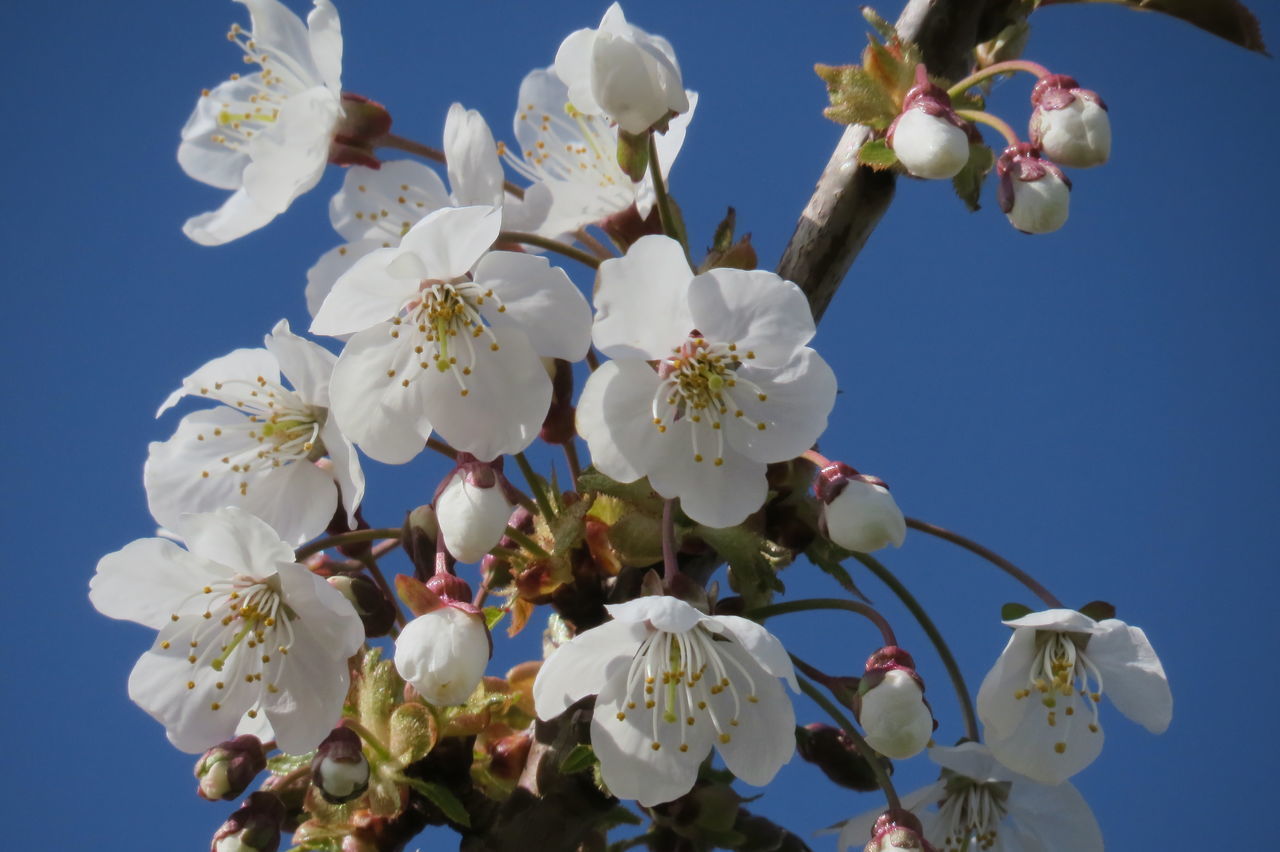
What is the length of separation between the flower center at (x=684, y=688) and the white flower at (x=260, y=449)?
0.29 metres

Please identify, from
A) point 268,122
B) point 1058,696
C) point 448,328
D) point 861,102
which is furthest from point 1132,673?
point 268,122

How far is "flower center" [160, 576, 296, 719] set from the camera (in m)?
1.03

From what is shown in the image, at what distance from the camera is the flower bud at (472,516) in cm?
97

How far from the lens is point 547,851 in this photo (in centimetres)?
105

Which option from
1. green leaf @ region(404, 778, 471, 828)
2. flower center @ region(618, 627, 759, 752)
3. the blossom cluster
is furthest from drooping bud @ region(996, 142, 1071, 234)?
green leaf @ region(404, 778, 471, 828)

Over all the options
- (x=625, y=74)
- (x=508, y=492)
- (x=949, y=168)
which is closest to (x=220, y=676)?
(x=508, y=492)

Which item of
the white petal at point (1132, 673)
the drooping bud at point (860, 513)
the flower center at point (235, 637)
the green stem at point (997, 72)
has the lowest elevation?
the flower center at point (235, 637)

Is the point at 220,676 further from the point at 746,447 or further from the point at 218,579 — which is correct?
the point at 746,447

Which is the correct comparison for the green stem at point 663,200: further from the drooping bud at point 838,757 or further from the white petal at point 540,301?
the drooping bud at point 838,757

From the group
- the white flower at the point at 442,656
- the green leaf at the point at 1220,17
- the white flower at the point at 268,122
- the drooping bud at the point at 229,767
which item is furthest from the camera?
the green leaf at the point at 1220,17

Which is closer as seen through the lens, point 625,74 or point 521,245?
point 625,74

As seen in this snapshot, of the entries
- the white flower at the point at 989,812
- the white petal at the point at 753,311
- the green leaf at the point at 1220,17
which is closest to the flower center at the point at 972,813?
the white flower at the point at 989,812

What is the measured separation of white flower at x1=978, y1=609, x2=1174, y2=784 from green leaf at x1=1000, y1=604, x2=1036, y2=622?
0.05ft

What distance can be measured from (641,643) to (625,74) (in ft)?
1.51
